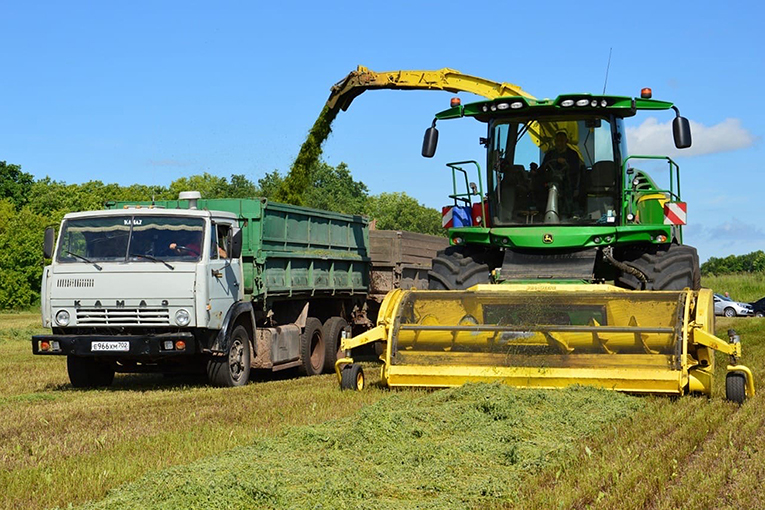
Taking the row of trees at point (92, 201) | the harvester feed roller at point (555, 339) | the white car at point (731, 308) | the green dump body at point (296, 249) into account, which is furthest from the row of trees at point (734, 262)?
the harvester feed roller at point (555, 339)

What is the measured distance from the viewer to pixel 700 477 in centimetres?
569

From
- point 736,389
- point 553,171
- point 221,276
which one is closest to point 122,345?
point 221,276

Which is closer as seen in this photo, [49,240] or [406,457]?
[406,457]

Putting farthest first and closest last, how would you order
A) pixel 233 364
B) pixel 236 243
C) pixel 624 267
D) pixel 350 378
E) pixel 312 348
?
1. pixel 312 348
2. pixel 233 364
3. pixel 236 243
4. pixel 624 267
5. pixel 350 378

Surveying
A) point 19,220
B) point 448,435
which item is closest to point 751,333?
point 448,435

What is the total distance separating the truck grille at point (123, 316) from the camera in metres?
12.0

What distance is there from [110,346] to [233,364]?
1640 millimetres

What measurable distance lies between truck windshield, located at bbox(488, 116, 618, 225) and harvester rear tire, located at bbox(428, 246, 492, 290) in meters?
0.47

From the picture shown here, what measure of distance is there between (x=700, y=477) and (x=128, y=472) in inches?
135

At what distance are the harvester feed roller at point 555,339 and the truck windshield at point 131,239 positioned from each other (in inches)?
122

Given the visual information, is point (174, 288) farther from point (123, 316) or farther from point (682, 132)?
point (682, 132)

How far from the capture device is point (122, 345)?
1187cm

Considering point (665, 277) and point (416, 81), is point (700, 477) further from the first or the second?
point (416, 81)

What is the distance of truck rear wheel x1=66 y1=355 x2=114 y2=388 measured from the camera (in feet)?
42.0
